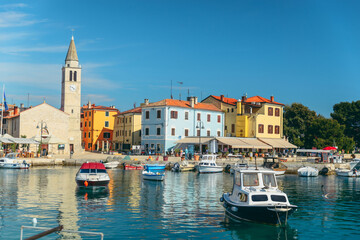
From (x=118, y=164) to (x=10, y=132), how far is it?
1077 inches

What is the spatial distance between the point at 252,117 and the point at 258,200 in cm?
5540

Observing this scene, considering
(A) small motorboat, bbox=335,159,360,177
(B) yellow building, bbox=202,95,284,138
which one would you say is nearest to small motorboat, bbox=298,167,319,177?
(A) small motorboat, bbox=335,159,360,177

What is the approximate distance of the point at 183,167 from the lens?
5853 centimetres

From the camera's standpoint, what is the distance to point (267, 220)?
21.4m

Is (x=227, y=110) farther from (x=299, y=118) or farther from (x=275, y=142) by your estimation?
(x=299, y=118)

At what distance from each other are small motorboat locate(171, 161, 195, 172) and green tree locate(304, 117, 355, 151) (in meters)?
31.7

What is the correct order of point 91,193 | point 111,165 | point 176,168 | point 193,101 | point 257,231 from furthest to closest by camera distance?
point 193,101 < point 111,165 < point 176,168 < point 91,193 < point 257,231

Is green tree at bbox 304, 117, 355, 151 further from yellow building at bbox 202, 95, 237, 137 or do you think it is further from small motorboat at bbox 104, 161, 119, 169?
small motorboat at bbox 104, 161, 119, 169

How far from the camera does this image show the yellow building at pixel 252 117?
251 feet

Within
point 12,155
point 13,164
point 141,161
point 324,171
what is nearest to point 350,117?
point 324,171

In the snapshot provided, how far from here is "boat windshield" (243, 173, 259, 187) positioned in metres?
23.9

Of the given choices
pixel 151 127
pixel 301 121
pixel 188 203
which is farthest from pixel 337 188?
pixel 301 121

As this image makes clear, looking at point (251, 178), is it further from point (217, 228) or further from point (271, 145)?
point (271, 145)

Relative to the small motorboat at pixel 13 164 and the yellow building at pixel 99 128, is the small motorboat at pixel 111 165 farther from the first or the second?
the yellow building at pixel 99 128
